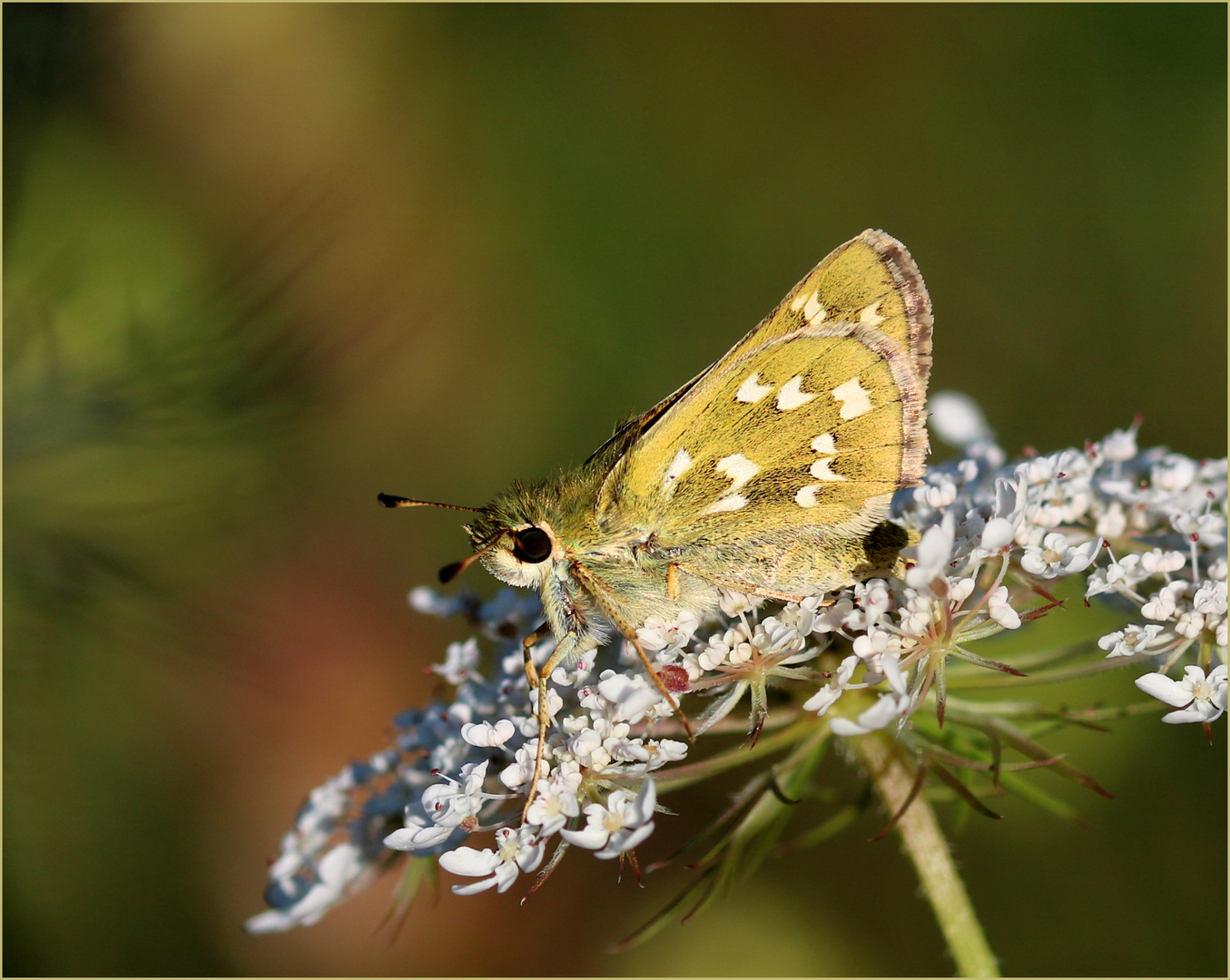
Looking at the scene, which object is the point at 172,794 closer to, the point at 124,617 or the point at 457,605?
the point at 124,617

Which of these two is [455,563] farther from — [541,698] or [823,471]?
[823,471]

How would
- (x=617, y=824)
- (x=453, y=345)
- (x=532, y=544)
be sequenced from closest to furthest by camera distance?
(x=617, y=824), (x=532, y=544), (x=453, y=345)

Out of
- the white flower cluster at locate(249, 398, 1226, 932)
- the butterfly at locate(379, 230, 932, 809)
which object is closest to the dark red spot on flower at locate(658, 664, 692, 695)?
the white flower cluster at locate(249, 398, 1226, 932)

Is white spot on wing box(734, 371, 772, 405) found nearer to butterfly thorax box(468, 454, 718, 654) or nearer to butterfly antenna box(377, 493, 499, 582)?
butterfly thorax box(468, 454, 718, 654)

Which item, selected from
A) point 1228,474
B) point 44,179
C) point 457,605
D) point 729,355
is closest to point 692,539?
point 729,355

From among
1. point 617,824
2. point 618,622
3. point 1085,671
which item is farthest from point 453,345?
point 1085,671

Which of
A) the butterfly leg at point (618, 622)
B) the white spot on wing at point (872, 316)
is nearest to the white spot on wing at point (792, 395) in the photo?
the white spot on wing at point (872, 316)
